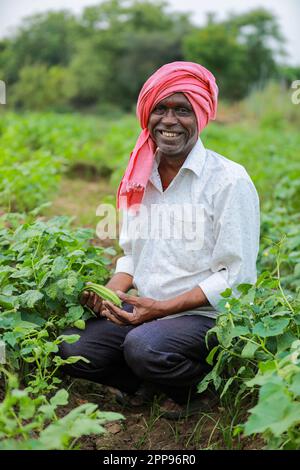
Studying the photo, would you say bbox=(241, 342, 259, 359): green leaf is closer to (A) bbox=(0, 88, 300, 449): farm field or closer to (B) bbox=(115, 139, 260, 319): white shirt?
(A) bbox=(0, 88, 300, 449): farm field

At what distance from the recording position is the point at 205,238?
8.98 ft

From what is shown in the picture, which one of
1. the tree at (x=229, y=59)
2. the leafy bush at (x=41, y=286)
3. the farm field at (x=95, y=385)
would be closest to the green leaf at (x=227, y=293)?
the farm field at (x=95, y=385)

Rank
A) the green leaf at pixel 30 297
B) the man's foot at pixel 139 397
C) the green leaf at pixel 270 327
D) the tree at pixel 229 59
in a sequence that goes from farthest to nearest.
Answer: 1. the tree at pixel 229 59
2. the man's foot at pixel 139 397
3. the green leaf at pixel 30 297
4. the green leaf at pixel 270 327

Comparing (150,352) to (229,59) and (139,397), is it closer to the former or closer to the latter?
(139,397)

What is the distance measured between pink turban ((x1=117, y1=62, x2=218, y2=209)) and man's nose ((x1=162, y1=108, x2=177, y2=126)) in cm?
6

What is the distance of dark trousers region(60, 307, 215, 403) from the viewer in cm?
262

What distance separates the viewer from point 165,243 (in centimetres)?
279

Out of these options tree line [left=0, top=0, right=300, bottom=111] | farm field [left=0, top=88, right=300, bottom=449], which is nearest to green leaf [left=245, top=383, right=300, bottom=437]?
farm field [left=0, top=88, right=300, bottom=449]

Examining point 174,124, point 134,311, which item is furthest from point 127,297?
point 174,124

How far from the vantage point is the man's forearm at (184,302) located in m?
2.67

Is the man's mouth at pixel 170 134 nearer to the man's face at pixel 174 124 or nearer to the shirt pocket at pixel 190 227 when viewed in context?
the man's face at pixel 174 124

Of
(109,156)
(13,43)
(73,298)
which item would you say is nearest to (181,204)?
(73,298)

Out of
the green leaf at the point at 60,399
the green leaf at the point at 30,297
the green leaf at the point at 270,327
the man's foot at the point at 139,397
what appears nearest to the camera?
the green leaf at the point at 60,399
